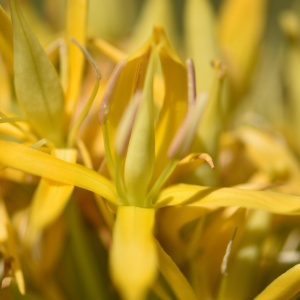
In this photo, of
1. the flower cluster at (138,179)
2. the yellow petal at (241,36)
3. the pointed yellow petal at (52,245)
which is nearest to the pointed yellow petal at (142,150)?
the flower cluster at (138,179)

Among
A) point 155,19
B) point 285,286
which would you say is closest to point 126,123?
point 285,286

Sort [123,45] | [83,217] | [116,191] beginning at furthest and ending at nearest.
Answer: [123,45], [83,217], [116,191]

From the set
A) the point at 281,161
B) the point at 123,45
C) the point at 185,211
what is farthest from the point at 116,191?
the point at 123,45

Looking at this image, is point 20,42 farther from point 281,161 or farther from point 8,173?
point 281,161

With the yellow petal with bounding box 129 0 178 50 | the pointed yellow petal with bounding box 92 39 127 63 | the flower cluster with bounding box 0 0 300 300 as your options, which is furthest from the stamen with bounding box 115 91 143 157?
the yellow petal with bounding box 129 0 178 50

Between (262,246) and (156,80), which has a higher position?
(156,80)

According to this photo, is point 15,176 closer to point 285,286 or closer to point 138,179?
point 138,179
